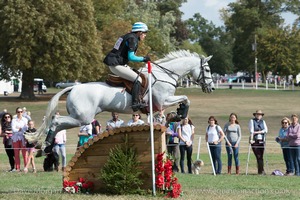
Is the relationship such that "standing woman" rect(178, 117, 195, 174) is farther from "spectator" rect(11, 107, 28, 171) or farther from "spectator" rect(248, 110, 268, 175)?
"spectator" rect(11, 107, 28, 171)

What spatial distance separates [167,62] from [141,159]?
224cm

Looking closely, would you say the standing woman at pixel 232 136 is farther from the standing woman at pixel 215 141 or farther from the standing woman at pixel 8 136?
the standing woman at pixel 8 136

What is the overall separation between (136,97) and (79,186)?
6.29 ft

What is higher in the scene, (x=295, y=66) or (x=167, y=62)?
(x=295, y=66)

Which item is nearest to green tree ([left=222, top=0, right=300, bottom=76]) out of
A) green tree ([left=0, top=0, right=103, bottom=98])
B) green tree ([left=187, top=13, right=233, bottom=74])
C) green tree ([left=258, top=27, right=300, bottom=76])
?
green tree ([left=187, top=13, right=233, bottom=74])

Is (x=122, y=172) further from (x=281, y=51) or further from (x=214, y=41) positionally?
(x=214, y=41)

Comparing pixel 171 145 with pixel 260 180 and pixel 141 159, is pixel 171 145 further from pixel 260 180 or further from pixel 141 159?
pixel 141 159

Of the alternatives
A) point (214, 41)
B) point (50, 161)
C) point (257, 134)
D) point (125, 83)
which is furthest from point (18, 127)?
point (214, 41)

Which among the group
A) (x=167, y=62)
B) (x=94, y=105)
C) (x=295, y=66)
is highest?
(x=295, y=66)

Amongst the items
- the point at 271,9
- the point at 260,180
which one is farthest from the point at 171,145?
the point at 271,9

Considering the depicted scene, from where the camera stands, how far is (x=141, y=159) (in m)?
11.6

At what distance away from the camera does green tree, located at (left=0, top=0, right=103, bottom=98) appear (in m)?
53.7

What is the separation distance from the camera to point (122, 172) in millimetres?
11320

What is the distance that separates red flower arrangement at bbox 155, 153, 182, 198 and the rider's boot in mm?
1000
